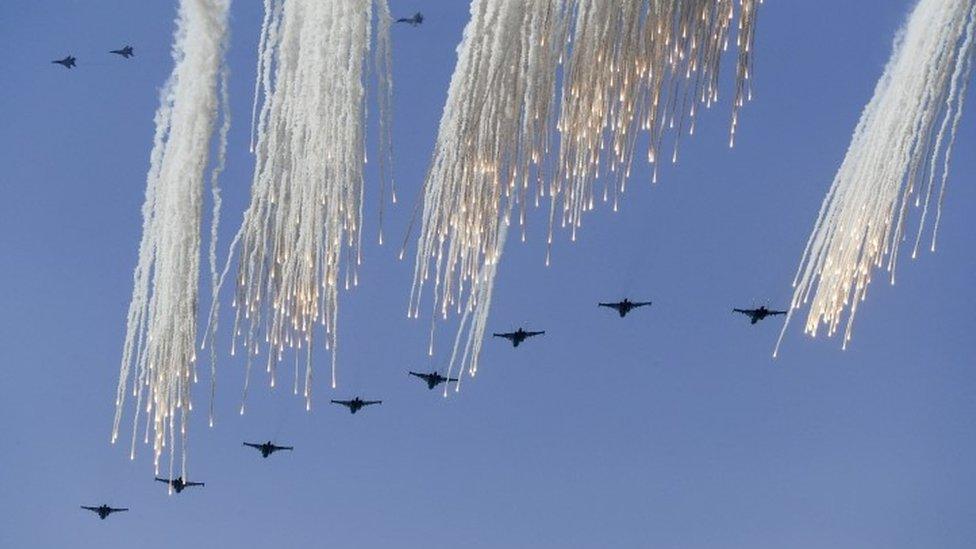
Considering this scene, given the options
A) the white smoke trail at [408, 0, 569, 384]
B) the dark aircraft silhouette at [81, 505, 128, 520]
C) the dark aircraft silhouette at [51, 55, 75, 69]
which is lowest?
the dark aircraft silhouette at [81, 505, 128, 520]

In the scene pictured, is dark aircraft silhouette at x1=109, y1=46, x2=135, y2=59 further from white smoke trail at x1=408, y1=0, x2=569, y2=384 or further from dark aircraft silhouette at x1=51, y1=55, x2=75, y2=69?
white smoke trail at x1=408, y1=0, x2=569, y2=384

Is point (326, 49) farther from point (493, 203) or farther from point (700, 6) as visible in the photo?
point (700, 6)

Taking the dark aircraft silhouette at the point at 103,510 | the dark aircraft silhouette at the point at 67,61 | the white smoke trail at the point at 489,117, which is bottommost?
the dark aircraft silhouette at the point at 103,510

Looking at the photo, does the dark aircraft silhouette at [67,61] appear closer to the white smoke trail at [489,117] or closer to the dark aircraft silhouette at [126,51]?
the dark aircraft silhouette at [126,51]

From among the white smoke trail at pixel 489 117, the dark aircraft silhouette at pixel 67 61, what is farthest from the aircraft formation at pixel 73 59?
the white smoke trail at pixel 489 117

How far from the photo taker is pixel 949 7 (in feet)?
29.9

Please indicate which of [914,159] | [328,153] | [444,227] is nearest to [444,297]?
[444,227]

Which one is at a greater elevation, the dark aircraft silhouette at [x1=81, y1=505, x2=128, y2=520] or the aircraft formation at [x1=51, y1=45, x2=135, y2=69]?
the aircraft formation at [x1=51, y1=45, x2=135, y2=69]

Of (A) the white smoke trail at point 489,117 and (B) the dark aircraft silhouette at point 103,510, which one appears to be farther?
(B) the dark aircraft silhouette at point 103,510

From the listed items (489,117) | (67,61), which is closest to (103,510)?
(67,61)

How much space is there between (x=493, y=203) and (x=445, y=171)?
0.39 meters

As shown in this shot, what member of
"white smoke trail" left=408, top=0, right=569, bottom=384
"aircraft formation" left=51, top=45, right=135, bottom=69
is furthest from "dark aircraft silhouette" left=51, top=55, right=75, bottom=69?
"white smoke trail" left=408, top=0, right=569, bottom=384

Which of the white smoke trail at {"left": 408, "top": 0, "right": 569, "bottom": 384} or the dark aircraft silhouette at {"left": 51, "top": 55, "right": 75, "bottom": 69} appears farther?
the dark aircraft silhouette at {"left": 51, "top": 55, "right": 75, "bottom": 69}

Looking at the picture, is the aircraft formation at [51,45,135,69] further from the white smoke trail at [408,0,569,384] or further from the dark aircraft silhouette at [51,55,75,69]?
the white smoke trail at [408,0,569,384]
